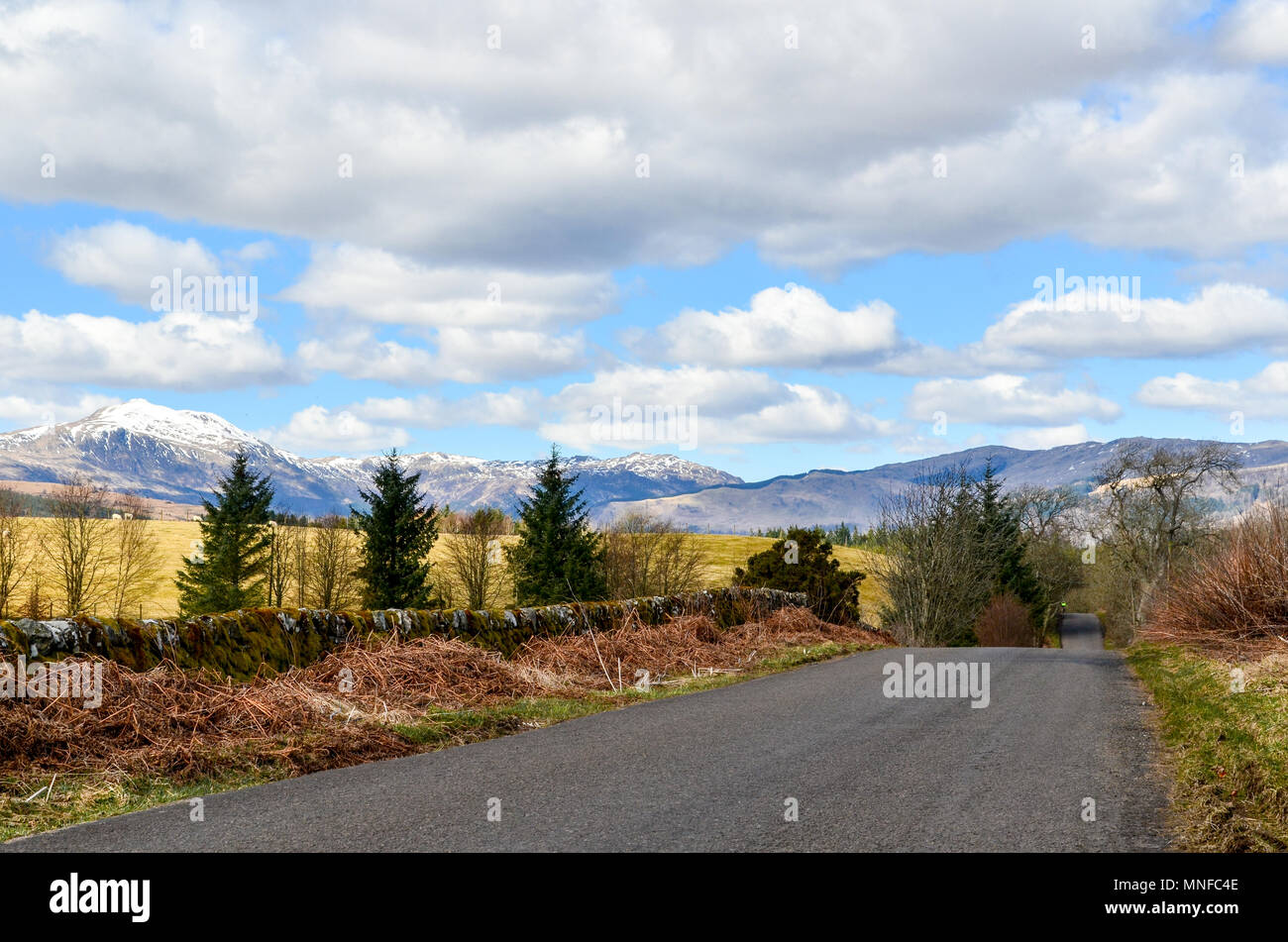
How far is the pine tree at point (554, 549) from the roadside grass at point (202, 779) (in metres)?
39.5

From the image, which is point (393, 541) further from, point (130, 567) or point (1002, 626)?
point (1002, 626)

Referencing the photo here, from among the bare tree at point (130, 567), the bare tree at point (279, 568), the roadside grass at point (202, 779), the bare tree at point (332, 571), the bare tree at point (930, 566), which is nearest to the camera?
the roadside grass at point (202, 779)

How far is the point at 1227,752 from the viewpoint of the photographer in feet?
28.0

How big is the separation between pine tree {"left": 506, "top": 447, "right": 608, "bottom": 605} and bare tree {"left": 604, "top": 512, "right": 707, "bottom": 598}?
3.35 meters

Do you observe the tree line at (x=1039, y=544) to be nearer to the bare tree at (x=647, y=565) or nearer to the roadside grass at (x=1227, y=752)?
the roadside grass at (x=1227, y=752)

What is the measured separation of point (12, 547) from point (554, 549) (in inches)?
1255

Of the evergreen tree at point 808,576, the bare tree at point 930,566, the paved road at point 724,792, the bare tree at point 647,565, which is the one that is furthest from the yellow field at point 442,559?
the paved road at point 724,792

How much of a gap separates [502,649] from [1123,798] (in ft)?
32.2

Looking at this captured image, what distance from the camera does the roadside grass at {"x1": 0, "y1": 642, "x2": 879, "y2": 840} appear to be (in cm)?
652

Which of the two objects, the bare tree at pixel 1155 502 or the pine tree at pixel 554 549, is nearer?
the pine tree at pixel 554 549

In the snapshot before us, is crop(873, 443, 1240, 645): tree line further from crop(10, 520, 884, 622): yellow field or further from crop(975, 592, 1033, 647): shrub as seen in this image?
crop(10, 520, 884, 622): yellow field

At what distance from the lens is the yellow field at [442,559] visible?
229ft

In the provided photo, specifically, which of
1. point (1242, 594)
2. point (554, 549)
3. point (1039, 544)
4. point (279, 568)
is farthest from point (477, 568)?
point (1242, 594)

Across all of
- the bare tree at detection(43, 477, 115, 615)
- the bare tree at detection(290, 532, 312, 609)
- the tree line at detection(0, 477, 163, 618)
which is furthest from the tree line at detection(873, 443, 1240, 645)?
the bare tree at detection(43, 477, 115, 615)
